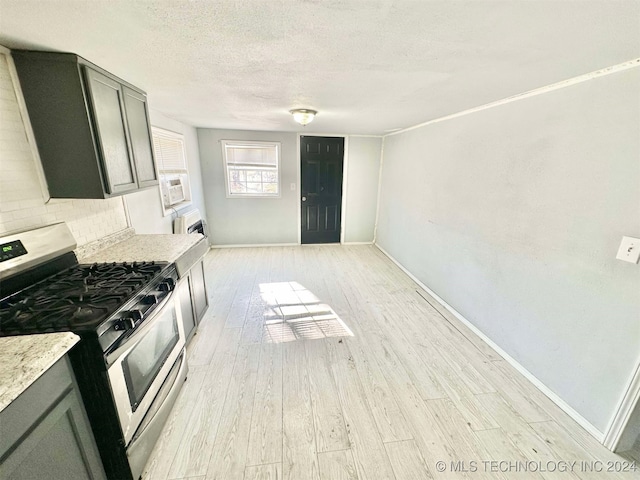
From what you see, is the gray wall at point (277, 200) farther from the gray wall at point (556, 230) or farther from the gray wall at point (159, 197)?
the gray wall at point (556, 230)

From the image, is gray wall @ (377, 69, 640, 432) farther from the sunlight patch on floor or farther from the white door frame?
the white door frame

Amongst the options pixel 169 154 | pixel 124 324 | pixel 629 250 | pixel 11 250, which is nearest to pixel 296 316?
pixel 124 324

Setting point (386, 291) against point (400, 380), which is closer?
point (400, 380)

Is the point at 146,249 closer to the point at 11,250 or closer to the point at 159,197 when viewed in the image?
the point at 11,250

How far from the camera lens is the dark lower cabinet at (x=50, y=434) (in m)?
0.77

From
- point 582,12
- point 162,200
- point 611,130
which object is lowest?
point 162,200

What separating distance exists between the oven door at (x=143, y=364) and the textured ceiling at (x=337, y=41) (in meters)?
1.38

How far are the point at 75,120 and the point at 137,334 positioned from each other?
126 centimetres

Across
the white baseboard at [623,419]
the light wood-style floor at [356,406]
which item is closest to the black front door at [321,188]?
the light wood-style floor at [356,406]


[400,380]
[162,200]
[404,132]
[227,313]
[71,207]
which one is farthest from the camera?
[404,132]

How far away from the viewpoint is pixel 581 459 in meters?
1.45

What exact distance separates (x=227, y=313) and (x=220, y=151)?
291 centimetres

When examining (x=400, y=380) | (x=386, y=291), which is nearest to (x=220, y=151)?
(x=386, y=291)

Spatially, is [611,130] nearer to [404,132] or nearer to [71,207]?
[404,132]
